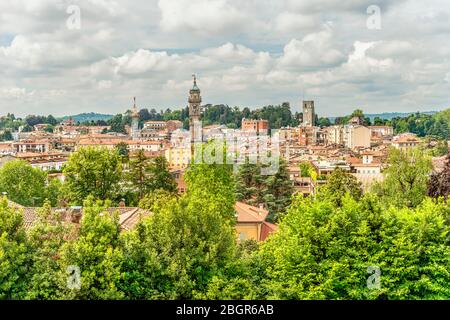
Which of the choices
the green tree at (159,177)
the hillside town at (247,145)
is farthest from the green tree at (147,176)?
the hillside town at (247,145)

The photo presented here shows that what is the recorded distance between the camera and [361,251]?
28.6 ft

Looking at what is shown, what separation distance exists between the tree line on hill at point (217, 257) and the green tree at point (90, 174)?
10.5 m

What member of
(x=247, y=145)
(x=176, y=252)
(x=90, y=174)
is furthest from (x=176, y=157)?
(x=176, y=252)

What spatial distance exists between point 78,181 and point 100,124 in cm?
5203

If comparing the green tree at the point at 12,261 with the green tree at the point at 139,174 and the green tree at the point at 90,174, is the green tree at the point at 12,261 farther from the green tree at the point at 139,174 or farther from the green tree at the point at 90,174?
the green tree at the point at 139,174

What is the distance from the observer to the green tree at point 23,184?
23594 mm

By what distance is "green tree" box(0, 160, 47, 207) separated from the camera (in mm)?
23594

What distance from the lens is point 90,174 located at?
19391 mm

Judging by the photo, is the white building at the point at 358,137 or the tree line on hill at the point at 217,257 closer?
the tree line on hill at the point at 217,257

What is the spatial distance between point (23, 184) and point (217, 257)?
17.8m

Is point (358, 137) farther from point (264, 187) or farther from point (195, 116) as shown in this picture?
point (264, 187)

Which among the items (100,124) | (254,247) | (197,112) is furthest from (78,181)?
(100,124)

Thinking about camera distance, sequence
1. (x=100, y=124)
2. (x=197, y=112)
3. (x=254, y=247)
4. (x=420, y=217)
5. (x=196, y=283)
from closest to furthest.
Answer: (x=196, y=283)
(x=420, y=217)
(x=254, y=247)
(x=197, y=112)
(x=100, y=124)
